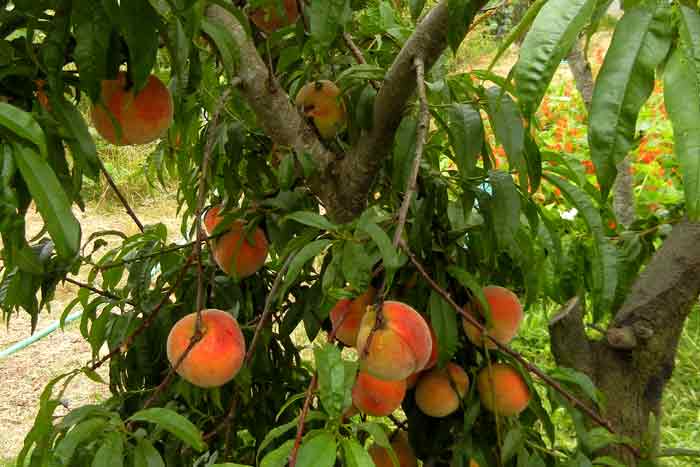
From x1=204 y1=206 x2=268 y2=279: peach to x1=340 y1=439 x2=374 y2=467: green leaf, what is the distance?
466mm

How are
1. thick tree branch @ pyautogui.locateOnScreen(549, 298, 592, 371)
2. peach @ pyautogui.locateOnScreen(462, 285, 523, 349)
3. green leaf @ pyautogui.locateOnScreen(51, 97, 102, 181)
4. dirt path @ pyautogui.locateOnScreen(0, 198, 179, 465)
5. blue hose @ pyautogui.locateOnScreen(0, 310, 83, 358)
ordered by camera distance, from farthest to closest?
blue hose @ pyautogui.locateOnScreen(0, 310, 83, 358) < dirt path @ pyautogui.locateOnScreen(0, 198, 179, 465) < thick tree branch @ pyautogui.locateOnScreen(549, 298, 592, 371) < peach @ pyautogui.locateOnScreen(462, 285, 523, 349) < green leaf @ pyautogui.locateOnScreen(51, 97, 102, 181)

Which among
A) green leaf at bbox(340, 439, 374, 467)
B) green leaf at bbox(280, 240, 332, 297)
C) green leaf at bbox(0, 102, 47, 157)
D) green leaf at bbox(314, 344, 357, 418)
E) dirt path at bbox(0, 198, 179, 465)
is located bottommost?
dirt path at bbox(0, 198, 179, 465)

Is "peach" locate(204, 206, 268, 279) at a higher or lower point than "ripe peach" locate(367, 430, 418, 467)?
higher

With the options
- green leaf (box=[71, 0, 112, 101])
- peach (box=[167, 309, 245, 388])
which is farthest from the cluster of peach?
green leaf (box=[71, 0, 112, 101])

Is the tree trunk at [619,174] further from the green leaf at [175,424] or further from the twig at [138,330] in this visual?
the green leaf at [175,424]

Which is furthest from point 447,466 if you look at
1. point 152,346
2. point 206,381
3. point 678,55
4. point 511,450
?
point 678,55

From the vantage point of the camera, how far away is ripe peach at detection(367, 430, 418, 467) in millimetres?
956

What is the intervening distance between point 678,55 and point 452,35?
270 mm

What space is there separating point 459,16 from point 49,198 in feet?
1.18

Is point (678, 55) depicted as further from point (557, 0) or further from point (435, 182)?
point (435, 182)

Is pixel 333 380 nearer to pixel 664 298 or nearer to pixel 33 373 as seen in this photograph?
pixel 664 298

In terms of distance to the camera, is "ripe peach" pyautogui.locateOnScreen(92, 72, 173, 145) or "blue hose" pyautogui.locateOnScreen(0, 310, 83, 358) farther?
"blue hose" pyautogui.locateOnScreen(0, 310, 83, 358)

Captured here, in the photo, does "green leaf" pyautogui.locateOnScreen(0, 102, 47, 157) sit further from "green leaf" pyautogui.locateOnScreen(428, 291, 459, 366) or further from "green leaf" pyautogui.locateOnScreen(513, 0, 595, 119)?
"green leaf" pyautogui.locateOnScreen(428, 291, 459, 366)

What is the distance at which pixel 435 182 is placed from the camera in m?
0.90
